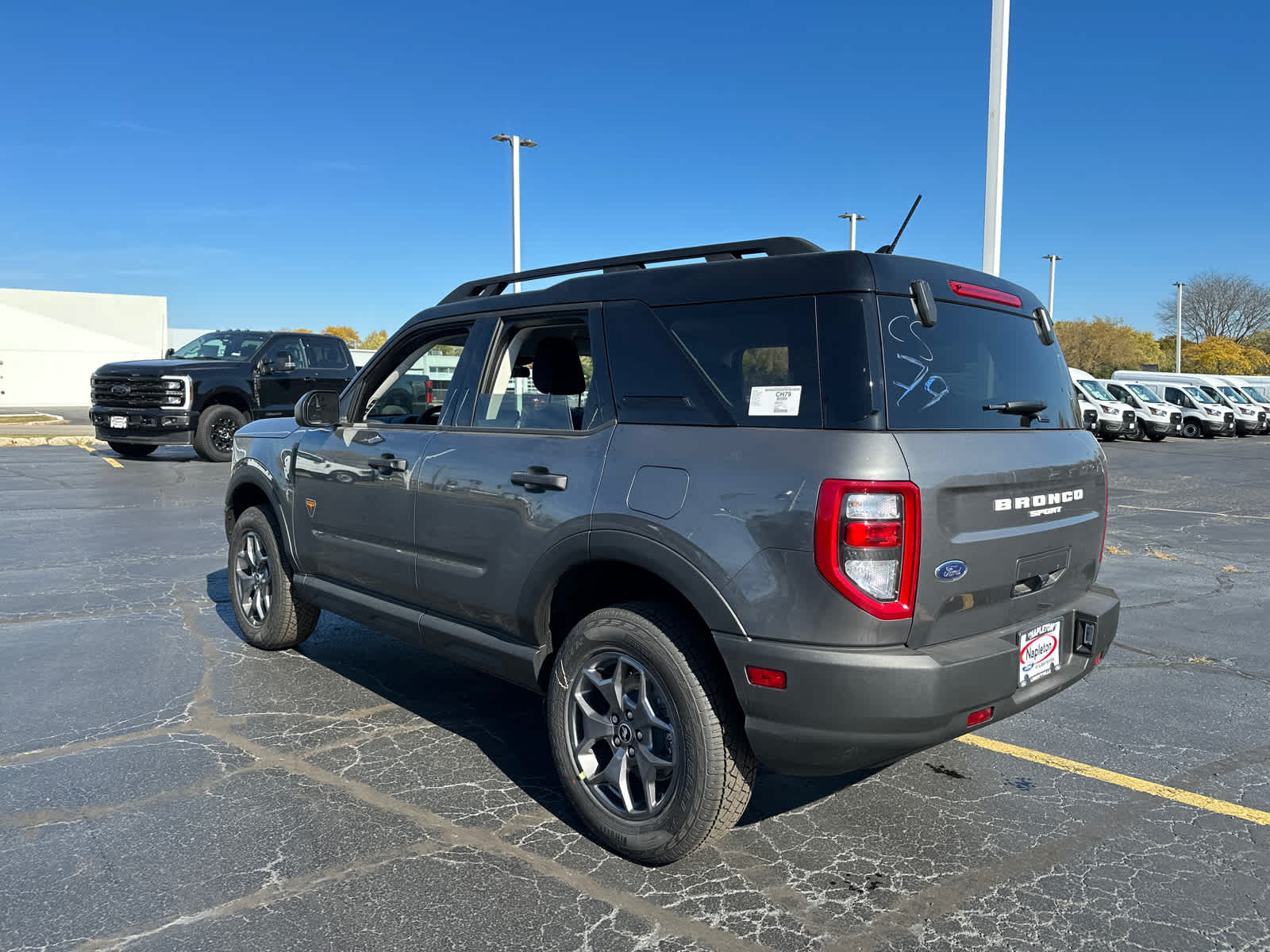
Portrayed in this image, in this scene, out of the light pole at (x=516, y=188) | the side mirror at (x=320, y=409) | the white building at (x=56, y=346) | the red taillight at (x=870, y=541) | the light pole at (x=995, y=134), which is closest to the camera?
the red taillight at (x=870, y=541)

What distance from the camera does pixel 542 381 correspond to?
3771 mm

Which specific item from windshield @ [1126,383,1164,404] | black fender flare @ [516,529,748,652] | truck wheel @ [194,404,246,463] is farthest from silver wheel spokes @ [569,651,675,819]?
windshield @ [1126,383,1164,404]

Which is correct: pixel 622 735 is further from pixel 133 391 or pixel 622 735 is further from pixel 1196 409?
pixel 1196 409

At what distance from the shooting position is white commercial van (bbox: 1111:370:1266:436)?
35125 mm

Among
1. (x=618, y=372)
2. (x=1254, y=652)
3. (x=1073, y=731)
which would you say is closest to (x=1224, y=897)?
(x=1073, y=731)

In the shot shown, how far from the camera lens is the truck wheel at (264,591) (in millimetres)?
5242

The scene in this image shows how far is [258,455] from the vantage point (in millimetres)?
5344

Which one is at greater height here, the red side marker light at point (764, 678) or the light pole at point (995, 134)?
the light pole at point (995, 134)

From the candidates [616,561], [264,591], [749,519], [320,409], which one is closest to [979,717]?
[749,519]

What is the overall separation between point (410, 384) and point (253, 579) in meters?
1.70

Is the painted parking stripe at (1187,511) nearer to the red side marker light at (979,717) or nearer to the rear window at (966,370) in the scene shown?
the rear window at (966,370)

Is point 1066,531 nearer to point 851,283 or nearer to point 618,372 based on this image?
point 851,283

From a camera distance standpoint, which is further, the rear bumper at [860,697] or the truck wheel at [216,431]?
the truck wheel at [216,431]

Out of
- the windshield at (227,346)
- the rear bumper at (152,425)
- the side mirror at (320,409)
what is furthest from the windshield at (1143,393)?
the side mirror at (320,409)
